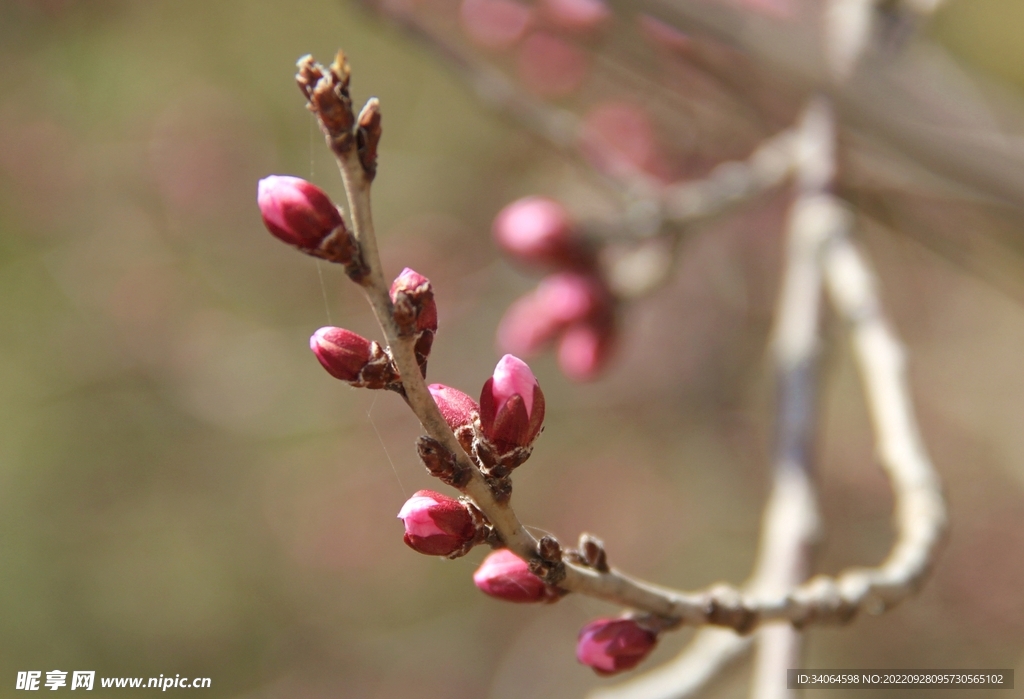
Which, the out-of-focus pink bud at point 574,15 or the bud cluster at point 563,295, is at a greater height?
the out-of-focus pink bud at point 574,15

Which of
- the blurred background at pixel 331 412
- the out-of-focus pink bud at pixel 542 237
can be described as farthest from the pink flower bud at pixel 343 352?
the blurred background at pixel 331 412

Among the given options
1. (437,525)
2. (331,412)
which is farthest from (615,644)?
(331,412)

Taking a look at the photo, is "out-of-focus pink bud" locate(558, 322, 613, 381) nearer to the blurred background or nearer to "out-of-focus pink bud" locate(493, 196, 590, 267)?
"out-of-focus pink bud" locate(493, 196, 590, 267)

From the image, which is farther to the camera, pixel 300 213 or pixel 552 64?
pixel 552 64

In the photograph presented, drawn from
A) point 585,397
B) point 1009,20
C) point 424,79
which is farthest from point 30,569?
point 1009,20

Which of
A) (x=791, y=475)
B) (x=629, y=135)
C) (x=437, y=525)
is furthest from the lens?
(x=629, y=135)

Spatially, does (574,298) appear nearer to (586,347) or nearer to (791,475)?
(586,347)

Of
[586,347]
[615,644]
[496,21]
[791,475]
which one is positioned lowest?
[615,644]

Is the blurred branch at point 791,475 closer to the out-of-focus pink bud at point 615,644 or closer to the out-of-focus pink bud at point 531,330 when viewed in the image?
the out-of-focus pink bud at point 615,644
